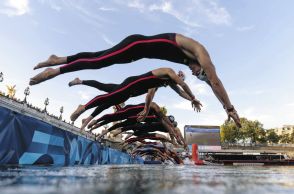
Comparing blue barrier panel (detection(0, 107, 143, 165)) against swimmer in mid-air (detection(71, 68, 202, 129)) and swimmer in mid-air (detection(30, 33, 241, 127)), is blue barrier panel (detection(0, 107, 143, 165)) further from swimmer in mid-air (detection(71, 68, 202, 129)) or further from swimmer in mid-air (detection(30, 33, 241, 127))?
swimmer in mid-air (detection(71, 68, 202, 129))

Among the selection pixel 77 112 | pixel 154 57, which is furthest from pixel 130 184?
pixel 77 112

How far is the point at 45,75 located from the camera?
17.2 feet

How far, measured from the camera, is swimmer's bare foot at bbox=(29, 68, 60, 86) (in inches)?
204

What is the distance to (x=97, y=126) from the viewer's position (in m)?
11.0

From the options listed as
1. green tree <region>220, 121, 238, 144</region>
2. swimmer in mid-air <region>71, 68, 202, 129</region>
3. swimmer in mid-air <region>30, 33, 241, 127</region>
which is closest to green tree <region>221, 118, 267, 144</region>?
green tree <region>220, 121, 238, 144</region>

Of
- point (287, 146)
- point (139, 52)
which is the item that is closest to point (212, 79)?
point (139, 52)

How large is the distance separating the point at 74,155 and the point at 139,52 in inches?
188

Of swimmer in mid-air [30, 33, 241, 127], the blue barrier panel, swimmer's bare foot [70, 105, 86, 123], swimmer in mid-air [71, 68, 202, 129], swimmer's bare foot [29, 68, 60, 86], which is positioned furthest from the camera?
swimmer's bare foot [70, 105, 86, 123]

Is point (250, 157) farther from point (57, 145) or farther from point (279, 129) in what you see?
point (279, 129)

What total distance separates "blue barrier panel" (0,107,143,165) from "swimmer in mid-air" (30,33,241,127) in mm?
874

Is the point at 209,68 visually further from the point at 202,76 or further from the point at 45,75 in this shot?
the point at 45,75

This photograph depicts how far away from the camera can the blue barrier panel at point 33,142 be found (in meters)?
4.62

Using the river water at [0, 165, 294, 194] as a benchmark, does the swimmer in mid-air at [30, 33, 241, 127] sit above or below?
above

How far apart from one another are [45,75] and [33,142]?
4.80ft
